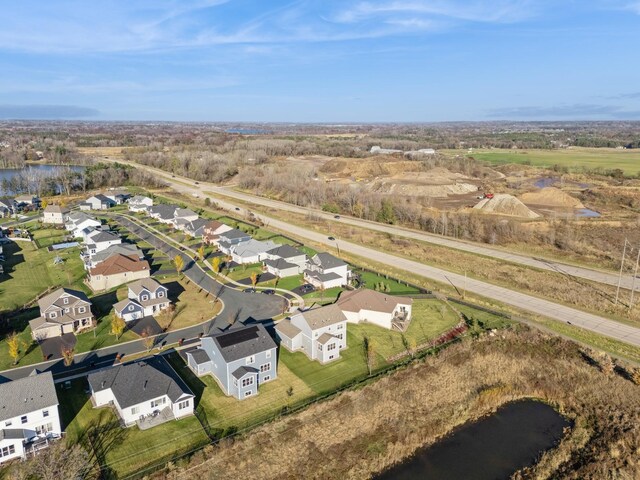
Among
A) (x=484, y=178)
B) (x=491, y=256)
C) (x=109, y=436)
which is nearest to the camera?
(x=109, y=436)

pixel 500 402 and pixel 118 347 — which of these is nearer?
pixel 500 402

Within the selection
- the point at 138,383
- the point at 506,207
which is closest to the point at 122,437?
the point at 138,383

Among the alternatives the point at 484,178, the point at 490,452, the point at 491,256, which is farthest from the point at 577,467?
the point at 484,178

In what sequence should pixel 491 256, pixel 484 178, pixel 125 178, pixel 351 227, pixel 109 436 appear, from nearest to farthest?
pixel 109 436 < pixel 491 256 < pixel 351 227 < pixel 125 178 < pixel 484 178

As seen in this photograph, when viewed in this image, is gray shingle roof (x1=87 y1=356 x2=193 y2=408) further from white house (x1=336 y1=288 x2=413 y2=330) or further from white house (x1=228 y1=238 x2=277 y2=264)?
white house (x1=228 y1=238 x2=277 y2=264)

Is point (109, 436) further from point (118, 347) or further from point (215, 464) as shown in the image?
point (118, 347)

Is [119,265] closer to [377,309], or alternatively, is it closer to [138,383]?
[138,383]

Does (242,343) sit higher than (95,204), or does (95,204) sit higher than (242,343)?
(95,204)
